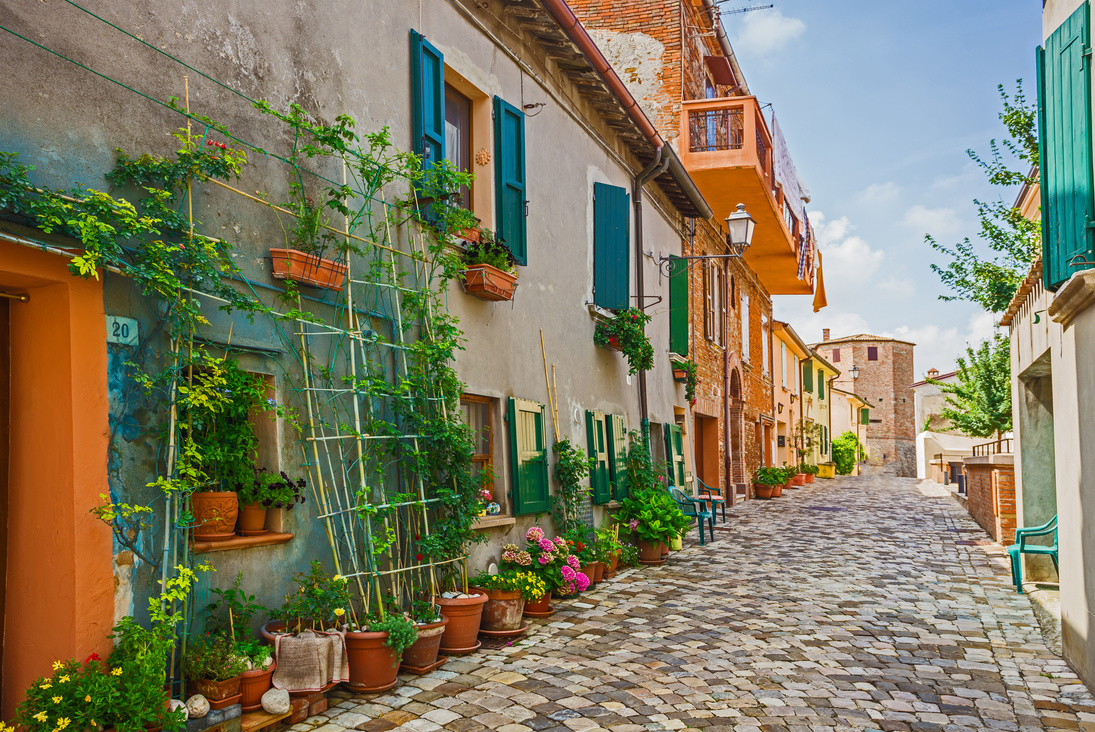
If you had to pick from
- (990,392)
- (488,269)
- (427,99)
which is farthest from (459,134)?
(990,392)

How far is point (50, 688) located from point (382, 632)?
181 centimetres

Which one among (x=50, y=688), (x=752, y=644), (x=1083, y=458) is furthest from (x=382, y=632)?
(x=1083, y=458)

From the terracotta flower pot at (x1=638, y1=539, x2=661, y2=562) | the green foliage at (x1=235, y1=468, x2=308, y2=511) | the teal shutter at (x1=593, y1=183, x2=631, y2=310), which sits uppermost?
the teal shutter at (x1=593, y1=183, x2=631, y2=310)

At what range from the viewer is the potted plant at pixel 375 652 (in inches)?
182

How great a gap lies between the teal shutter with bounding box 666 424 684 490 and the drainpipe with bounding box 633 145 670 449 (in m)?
1.02

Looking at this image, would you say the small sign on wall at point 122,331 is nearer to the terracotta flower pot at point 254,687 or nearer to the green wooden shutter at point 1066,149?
the terracotta flower pot at point 254,687

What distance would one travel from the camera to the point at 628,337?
9.78 metres

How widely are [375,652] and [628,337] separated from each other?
231 inches

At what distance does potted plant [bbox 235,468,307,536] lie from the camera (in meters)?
4.48

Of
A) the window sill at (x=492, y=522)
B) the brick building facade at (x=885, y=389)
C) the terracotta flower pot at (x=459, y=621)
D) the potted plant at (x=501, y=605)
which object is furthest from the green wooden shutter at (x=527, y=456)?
the brick building facade at (x=885, y=389)

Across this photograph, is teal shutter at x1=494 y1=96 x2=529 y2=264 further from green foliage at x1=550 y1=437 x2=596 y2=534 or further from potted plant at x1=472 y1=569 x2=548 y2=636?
potted plant at x1=472 y1=569 x2=548 y2=636

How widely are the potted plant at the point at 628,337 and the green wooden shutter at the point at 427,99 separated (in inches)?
148

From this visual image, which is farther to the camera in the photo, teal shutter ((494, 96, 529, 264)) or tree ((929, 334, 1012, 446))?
tree ((929, 334, 1012, 446))

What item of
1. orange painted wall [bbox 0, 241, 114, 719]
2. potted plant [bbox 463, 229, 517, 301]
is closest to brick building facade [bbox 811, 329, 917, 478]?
potted plant [bbox 463, 229, 517, 301]
